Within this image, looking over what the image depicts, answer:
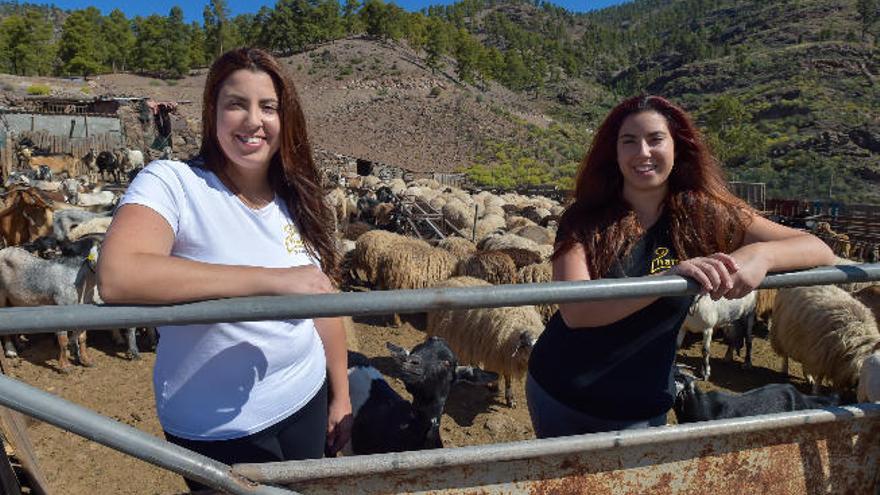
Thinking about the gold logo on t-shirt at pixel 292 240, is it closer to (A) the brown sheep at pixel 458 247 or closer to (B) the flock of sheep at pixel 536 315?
(B) the flock of sheep at pixel 536 315

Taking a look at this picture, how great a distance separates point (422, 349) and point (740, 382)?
5.51m

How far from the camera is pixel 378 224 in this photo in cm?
1565

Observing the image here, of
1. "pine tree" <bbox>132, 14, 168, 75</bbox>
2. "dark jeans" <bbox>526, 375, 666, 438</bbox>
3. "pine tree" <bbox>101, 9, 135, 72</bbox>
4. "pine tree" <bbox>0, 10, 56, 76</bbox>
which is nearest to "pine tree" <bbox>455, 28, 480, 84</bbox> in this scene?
"pine tree" <bbox>132, 14, 168, 75</bbox>

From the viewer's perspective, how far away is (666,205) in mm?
2068

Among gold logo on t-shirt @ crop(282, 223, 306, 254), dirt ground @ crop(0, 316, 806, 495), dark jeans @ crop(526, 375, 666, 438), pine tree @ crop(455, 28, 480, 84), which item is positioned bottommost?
dirt ground @ crop(0, 316, 806, 495)

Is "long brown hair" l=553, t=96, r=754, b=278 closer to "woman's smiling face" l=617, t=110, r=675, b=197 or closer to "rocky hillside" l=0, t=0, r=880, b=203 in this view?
"woman's smiling face" l=617, t=110, r=675, b=197

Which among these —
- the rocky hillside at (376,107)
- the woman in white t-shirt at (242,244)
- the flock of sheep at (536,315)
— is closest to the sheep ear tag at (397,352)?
the flock of sheep at (536,315)

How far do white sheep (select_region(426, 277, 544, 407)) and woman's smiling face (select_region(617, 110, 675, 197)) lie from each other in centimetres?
441

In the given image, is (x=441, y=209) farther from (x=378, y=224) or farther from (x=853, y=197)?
(x=853, y=197)

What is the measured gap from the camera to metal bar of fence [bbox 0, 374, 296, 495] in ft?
3.45

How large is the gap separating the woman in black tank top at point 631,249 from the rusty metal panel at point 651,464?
1.16ft

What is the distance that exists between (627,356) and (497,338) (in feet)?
15.8

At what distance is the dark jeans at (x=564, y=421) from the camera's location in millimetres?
1922

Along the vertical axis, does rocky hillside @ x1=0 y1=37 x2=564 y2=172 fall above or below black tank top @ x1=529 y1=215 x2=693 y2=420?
above
